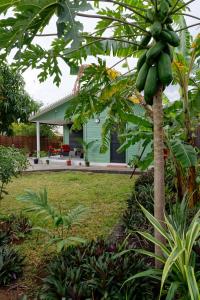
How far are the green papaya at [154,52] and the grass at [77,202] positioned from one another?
287 centimetres

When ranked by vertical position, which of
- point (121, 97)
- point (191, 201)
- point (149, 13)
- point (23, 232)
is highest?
point (149, 13)

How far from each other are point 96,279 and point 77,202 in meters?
5.99

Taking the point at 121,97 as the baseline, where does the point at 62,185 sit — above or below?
below

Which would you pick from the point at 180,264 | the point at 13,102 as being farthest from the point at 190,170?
the point at 13,102

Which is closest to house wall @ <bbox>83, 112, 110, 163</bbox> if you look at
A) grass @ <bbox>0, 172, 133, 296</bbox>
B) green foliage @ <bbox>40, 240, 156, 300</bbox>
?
grass @ <bbox>0, 172, 133, 296</bbox>

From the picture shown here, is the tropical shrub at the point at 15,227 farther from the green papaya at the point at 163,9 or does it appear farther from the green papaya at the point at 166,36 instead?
the green papaya at the point at 163,9

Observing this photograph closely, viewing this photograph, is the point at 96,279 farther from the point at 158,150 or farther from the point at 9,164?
the point at 9,164

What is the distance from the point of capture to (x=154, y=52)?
2.80 metres

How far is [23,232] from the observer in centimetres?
580

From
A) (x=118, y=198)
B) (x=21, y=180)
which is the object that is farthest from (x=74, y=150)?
(x=118, y=198)

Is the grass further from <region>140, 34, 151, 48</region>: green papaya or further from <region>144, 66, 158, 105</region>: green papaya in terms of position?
<region>140, 34, 151, 48</region>: green papaya

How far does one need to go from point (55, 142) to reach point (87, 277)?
28.6 m

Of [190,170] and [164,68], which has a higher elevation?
[164,68]

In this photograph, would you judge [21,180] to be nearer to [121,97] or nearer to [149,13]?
[121,97]
